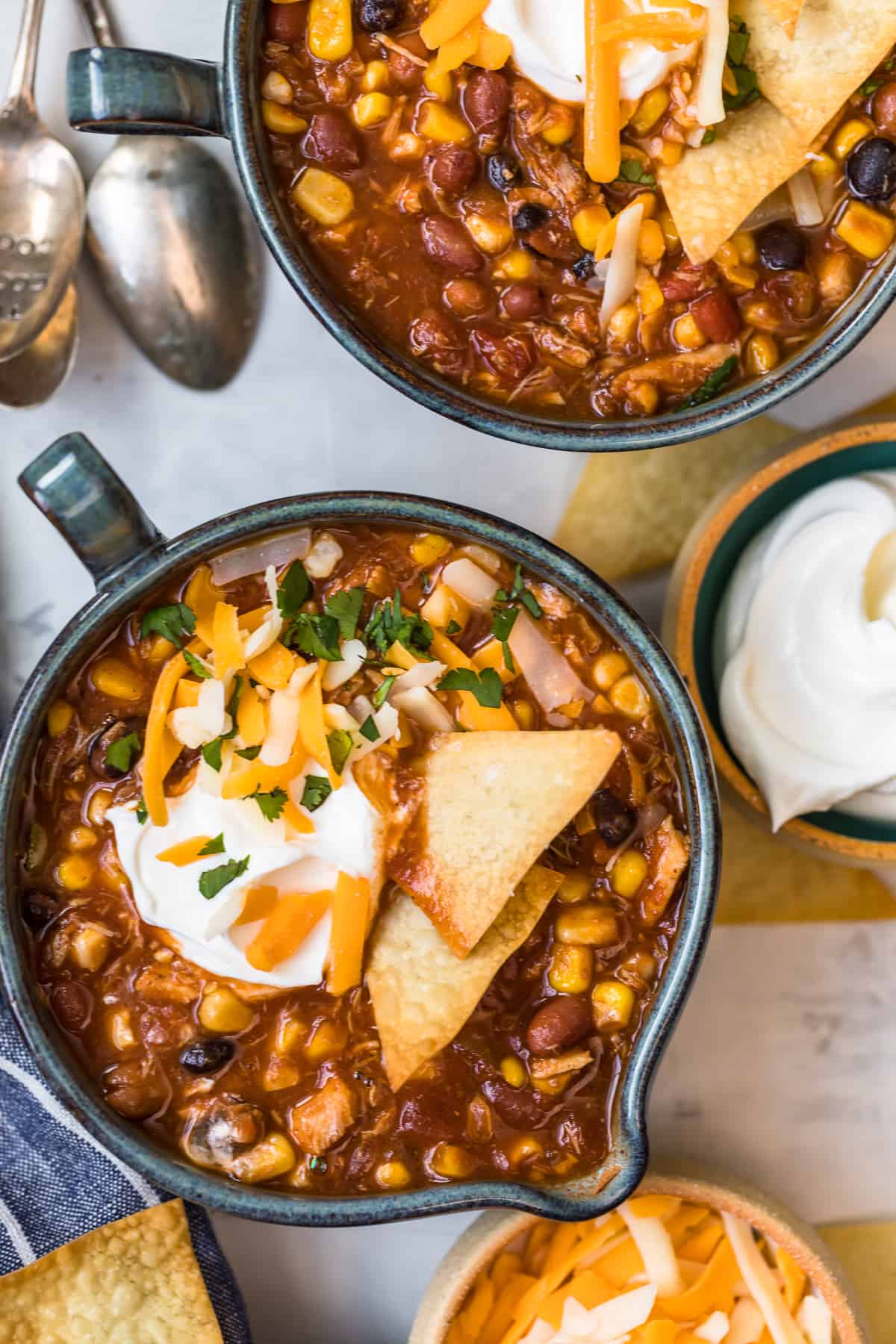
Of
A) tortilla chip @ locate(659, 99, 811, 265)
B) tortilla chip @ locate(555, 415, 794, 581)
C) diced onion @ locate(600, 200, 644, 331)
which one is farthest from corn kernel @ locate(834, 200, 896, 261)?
tortilla chip @ locate(555, 415, 794, 581)

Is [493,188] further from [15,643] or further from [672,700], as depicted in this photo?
[15,643]

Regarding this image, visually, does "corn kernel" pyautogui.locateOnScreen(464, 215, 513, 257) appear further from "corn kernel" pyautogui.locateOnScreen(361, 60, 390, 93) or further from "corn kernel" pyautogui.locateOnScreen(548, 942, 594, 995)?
"corn kernel" pyautogui.locateOnScreen(548, 942, 594, 995)

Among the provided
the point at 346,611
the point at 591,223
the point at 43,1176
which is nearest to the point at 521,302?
the point at 591,223

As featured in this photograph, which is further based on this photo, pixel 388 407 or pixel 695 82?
pixel 388 407

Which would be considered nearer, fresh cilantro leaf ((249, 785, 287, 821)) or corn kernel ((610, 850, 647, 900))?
fresh cilantro leaf ((249, 785, 287, 821))

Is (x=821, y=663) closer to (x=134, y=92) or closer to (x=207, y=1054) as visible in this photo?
(x=207, y=1054)

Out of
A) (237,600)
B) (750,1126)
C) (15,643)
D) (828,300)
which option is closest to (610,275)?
(828,300)
